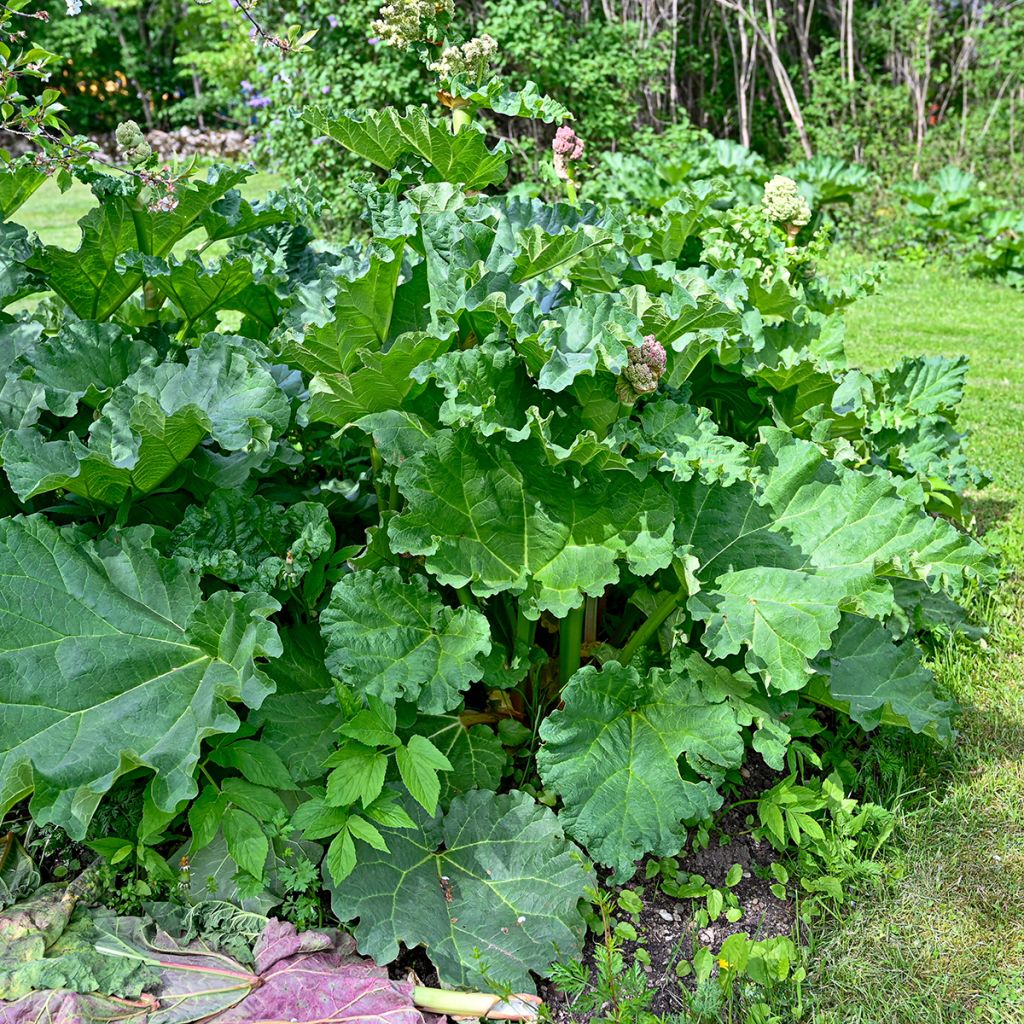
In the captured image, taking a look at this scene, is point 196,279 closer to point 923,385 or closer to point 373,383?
point 373,383

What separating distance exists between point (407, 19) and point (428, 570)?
4.59 feet

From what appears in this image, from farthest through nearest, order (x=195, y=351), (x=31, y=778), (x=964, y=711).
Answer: (x=964, y=711)
(x=195, y=351)
(x=31, y=778)

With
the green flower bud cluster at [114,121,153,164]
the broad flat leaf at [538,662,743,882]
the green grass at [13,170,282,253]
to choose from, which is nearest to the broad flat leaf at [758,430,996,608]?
the broad flat leaf at [538,662,743,882]

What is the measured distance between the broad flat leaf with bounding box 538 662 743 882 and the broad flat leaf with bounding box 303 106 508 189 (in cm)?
131

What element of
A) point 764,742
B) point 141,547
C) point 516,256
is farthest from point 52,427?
point 764,742

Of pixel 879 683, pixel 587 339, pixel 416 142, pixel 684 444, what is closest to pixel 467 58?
pixel 416 142

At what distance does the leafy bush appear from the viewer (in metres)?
1.96

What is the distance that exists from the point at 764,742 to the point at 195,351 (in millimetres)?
1428

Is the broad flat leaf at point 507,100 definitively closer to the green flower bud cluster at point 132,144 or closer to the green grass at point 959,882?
the green flower bud cluster at point 132,144

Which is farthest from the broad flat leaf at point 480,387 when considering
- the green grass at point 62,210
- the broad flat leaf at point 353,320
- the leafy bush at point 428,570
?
the green grass at point 62,210

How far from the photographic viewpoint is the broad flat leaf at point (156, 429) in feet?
6.45

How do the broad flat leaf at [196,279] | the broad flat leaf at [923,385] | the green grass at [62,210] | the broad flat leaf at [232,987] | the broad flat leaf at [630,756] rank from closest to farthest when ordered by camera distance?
the broad flat leaf at [232,987] → the broad flat leaf at [630,756] → the broad flat leaf at [196,279] → the broad flat leaf at [923,385] → the green grass at [62,210]

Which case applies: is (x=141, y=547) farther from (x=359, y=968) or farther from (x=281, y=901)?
(x=359, y=968)

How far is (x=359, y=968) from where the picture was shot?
1.91 m
